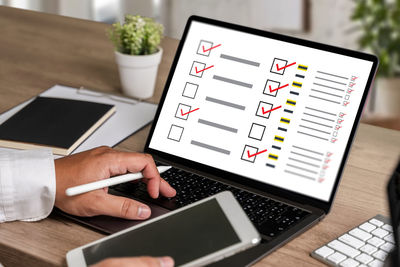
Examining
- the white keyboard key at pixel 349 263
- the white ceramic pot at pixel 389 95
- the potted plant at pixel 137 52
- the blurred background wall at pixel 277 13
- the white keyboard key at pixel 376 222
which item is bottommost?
the white ceramic pot at pixel 389 95

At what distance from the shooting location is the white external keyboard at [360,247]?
0.85m

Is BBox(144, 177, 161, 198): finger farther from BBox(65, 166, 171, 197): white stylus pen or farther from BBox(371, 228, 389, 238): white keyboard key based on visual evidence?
BBox(371, 228, 389, 238): white keyboard key

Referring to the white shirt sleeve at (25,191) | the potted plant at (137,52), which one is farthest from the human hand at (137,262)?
the potted plant at (137,52)

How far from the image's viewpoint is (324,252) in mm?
878

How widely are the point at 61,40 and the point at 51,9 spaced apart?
172 centimetres

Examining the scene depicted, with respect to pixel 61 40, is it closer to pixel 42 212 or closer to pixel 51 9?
pixel 42 212

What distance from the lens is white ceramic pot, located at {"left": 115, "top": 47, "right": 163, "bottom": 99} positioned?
1352 mm

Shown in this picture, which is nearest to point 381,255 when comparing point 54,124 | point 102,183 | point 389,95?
point 102,183

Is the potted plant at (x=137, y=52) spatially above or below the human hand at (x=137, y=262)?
above

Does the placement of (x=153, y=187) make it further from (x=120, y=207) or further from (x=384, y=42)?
(x=384, y=42)

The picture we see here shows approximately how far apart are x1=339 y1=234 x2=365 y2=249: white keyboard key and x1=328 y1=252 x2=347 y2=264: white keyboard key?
0.11 feet

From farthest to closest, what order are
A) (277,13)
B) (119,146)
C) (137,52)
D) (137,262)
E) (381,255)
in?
(277,13) → (137,52) → (119,146) → (381,255) → (137,262)

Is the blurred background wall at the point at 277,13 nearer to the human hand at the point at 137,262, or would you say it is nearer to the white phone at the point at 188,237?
the white phone at the point at 188,237

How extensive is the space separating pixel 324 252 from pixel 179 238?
0.77ft
